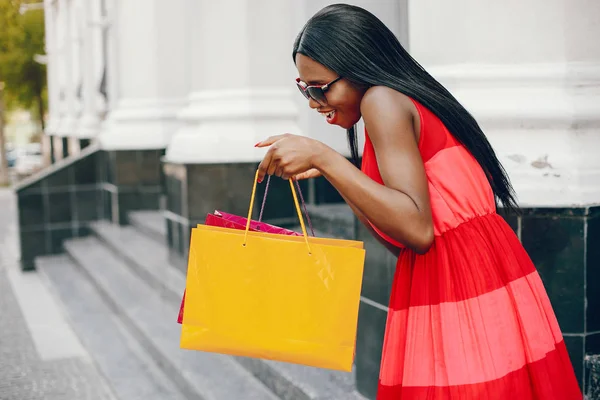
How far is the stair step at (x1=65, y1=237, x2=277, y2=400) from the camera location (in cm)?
418

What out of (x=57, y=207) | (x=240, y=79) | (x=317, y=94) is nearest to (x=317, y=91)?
(x=317, y=94)


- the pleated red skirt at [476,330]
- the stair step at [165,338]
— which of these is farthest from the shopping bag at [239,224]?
the stair step at [165,338]

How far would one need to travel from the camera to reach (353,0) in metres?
4.89

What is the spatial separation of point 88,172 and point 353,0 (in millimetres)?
6157

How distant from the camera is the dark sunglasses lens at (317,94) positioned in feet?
5.60

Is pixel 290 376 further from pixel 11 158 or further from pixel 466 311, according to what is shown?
pixel 11 158

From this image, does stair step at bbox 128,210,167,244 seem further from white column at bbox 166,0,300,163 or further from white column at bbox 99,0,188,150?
white column at bbox 166,0,300,163

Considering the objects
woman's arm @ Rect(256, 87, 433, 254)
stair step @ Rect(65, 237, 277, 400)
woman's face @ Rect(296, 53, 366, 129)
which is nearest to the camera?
woman's arm @ Rect(256, 87, 433, 254)

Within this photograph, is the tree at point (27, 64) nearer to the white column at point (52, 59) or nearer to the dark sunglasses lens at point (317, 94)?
the white column at point (52, 59)

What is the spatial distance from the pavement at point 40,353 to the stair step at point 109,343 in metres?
0.08

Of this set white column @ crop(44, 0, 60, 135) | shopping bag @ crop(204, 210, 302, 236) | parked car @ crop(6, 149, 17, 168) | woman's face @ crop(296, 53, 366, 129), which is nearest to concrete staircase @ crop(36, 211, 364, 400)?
shopping bag @ crop(204, 210, 302, 236)

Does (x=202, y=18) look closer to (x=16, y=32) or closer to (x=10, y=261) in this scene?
(x=10, y=261)

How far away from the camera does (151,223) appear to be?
8.36 metres

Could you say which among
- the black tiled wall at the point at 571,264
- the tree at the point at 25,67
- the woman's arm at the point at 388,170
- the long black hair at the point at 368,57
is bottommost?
the black tiled wall at the point at 571,264
